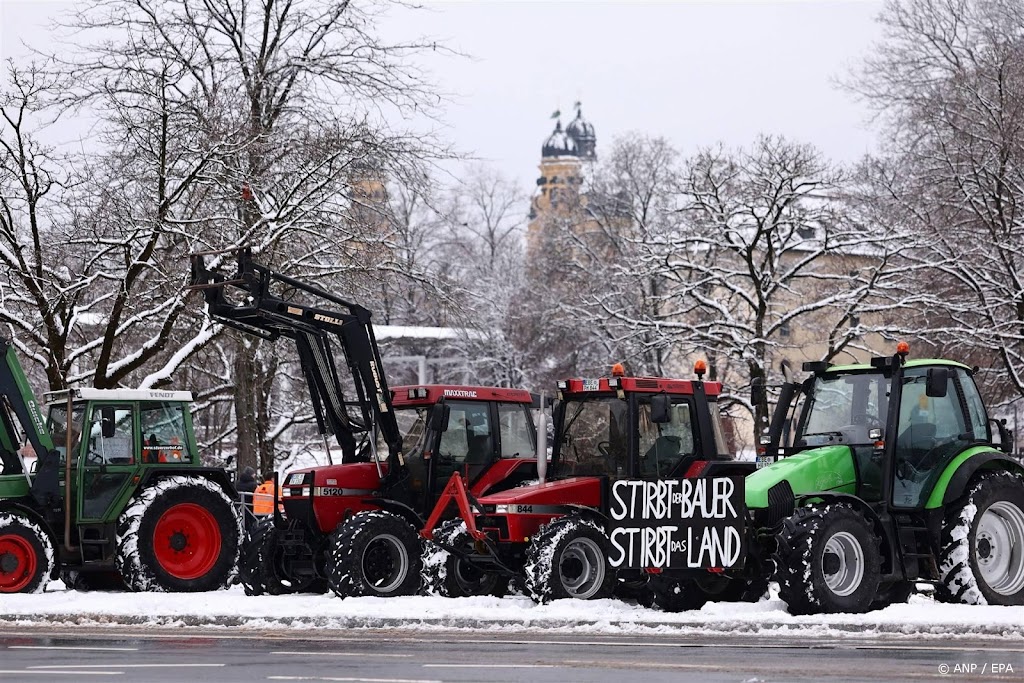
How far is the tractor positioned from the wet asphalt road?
11.2ft

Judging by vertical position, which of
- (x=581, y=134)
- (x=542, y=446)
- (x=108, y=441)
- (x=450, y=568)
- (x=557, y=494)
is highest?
(x=581, y=134)

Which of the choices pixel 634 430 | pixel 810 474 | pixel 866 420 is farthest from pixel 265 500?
pixel 866 420

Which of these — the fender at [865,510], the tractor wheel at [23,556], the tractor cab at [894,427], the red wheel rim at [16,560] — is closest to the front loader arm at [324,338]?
the tractor wheel at [23,556]

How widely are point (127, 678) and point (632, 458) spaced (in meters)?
6.96

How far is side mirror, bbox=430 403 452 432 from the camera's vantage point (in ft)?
57.7

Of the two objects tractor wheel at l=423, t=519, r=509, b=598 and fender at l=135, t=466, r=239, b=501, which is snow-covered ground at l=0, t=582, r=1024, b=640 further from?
fender at l=135, t=466, r=239, b=501

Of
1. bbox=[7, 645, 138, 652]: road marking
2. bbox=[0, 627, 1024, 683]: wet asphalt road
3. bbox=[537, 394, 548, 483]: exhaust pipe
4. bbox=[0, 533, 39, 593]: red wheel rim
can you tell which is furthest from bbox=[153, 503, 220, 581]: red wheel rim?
bbox=[7, 645, 138, 652]: road marking

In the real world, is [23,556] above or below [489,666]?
above

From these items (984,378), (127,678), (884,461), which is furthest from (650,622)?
(984,378)

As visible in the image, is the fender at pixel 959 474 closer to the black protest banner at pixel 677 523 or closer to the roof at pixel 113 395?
the black protest banner at pixel 677 523

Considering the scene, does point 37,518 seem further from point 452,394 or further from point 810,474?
point 810,474

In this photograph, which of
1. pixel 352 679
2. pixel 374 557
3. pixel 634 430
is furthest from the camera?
pixel 374 557

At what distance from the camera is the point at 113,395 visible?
18422mm

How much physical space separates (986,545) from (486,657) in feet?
19.7
